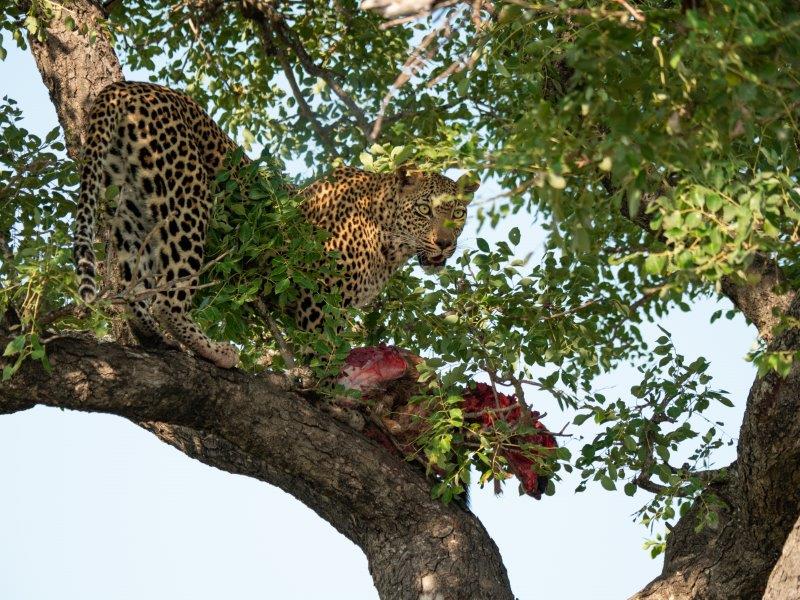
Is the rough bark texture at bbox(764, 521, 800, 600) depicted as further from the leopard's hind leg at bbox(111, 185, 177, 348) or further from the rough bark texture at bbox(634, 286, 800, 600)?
the leopard's hind leg at bbox(111, 185, 177, 348)

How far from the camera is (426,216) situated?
830cm

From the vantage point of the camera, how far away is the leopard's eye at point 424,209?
8.30 m

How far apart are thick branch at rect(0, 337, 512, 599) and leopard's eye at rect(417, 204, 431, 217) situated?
5.97 feet

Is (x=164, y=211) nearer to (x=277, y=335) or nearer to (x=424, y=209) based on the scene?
(x=277, y=335)

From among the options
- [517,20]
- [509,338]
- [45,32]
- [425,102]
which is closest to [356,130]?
[425,102]

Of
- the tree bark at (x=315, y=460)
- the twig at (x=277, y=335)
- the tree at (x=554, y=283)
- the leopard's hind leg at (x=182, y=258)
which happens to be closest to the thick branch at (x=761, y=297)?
the tree at (x=554, y=283)

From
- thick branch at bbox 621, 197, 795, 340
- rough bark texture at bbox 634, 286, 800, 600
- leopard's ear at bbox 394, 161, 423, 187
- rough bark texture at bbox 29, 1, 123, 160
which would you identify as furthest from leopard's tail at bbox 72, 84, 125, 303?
rough bark texture at bbox 634, 286, 800, 600

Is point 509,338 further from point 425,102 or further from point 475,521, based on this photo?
point 425,102

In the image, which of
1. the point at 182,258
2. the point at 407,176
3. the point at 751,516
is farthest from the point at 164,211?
the point at 751,516

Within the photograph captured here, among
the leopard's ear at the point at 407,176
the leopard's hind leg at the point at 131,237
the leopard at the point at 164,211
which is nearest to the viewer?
the leopard at the point at 164,211

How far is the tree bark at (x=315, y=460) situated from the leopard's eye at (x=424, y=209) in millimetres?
1830

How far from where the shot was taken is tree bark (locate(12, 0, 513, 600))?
6160 millimetres

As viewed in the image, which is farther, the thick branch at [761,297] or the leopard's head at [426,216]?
the leopard's head at [426,216]

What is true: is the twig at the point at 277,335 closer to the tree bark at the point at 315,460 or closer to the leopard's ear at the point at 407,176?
the tree bark at the point at 315,460
